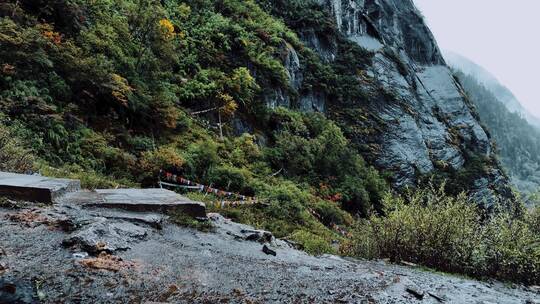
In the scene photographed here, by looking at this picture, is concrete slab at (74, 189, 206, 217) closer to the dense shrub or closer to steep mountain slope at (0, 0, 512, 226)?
steep mountain slope at (0, 0, 512, 226)

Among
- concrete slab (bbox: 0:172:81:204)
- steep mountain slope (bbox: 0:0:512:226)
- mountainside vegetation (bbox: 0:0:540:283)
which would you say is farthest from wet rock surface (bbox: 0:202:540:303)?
steep mountain slope (bbox: 0:0:512:226)

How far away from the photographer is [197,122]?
16578 millimetres

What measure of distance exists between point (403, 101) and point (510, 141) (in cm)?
A: 8593

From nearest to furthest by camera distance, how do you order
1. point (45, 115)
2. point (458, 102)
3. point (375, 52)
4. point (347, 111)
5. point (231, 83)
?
point (45, 115) < point (231, 83) < point (347, 111) < point (375, 52) < point (458, 102)

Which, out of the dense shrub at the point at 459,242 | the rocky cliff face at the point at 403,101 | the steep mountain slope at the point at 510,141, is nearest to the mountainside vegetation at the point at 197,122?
the dense shrub at the point at 459,242

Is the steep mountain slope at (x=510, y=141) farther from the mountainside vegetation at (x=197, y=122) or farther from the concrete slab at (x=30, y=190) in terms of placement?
the concrete slab at (x=30, y=190)

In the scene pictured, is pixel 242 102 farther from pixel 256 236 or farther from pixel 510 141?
pixel 510 141

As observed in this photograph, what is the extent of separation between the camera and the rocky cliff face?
2789cm

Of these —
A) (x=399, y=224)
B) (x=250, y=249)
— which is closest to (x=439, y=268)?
(x=399, y=224)

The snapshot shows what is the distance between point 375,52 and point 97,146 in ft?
98.5

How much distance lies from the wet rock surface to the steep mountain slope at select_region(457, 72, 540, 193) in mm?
98357

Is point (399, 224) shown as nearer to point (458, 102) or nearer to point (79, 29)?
point (79, 29)

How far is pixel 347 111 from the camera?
28.6m

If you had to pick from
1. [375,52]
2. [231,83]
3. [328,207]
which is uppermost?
[375,52]
